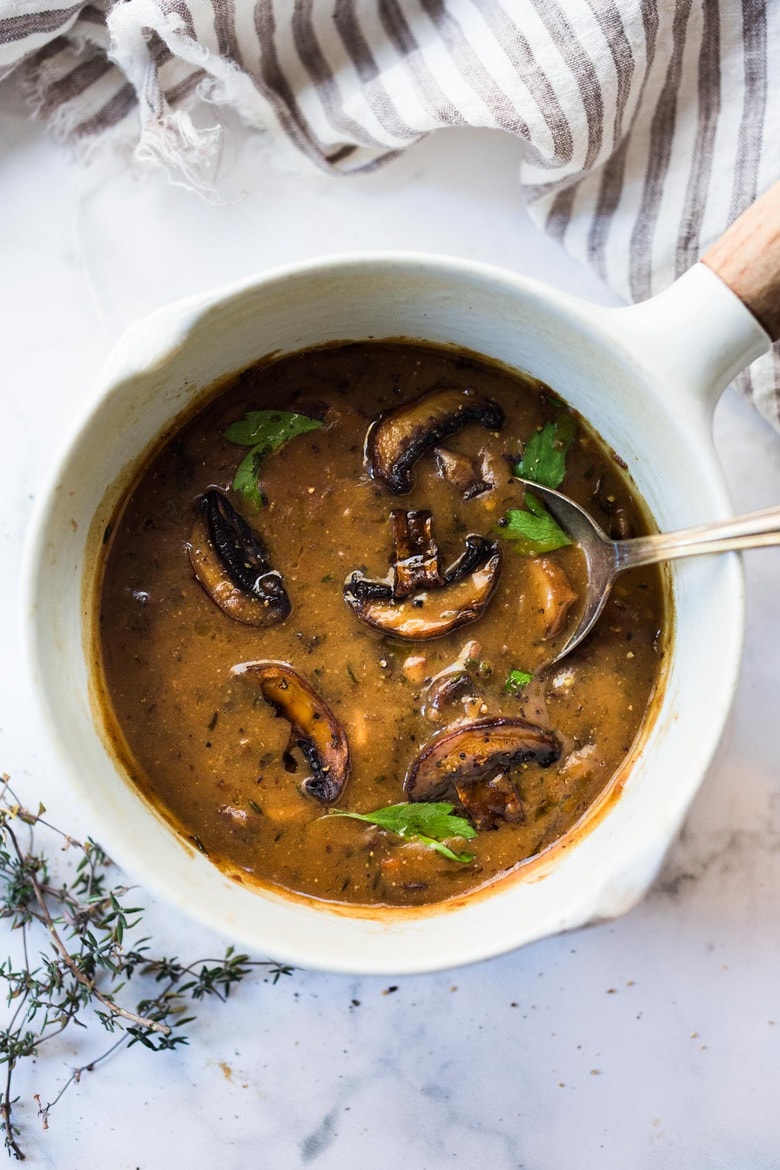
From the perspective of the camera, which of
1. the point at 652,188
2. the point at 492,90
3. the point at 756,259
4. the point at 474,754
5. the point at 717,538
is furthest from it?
the point at 652,188

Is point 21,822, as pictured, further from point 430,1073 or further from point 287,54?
point 287,54

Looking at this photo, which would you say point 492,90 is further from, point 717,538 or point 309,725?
point 309,725

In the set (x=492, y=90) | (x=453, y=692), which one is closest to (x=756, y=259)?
(x=492, y=90)

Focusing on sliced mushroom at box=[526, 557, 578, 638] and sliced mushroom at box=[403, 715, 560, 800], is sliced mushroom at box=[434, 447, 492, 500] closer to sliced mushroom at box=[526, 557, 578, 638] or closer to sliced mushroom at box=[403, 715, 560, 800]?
sliced mushroom at box=[526, 557, 578, 638]

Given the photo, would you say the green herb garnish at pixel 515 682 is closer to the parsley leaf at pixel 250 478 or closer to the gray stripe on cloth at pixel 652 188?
the parsley leaf at pixel 250 478

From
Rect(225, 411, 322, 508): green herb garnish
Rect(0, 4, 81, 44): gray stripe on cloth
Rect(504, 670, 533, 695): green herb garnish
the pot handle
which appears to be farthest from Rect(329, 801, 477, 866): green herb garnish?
Rect(0, 4, 81, 44): gray stripe on cloth
